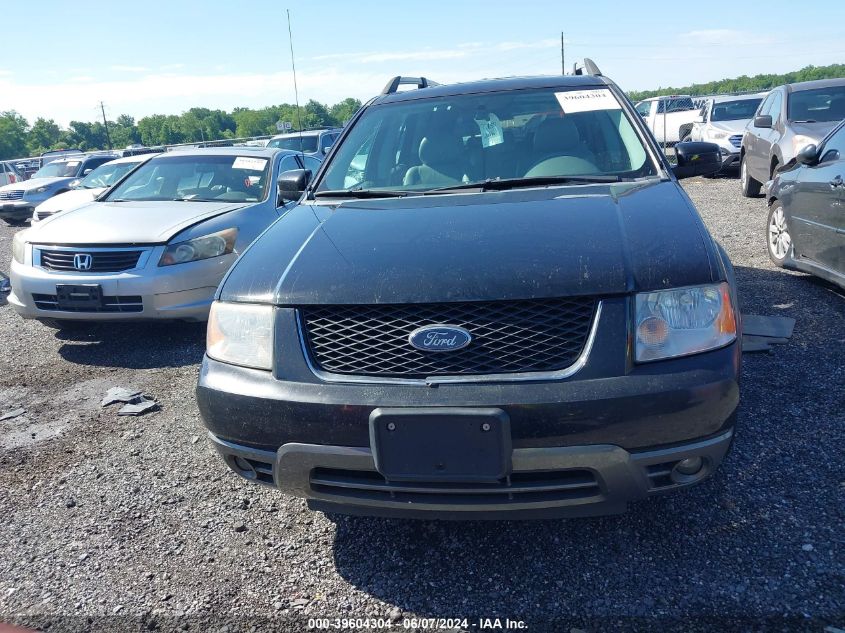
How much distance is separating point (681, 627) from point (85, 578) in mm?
2148

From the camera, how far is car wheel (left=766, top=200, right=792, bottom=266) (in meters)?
6.23

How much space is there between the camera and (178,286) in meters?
5.03

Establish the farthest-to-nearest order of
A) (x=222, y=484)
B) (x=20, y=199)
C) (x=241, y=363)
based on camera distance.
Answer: (x=20, y=199) → (x=222, y=484) → (x=241, y=363)

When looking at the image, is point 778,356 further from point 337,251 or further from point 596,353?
point 337,251

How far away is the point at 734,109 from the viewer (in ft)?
49.6

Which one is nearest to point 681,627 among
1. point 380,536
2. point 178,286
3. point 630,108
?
point 380,536

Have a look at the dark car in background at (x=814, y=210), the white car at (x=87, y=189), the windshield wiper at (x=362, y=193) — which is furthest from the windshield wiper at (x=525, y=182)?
the white car at (x=87, y=189)

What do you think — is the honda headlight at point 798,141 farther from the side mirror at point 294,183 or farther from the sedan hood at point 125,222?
the side mirror at point 294,183

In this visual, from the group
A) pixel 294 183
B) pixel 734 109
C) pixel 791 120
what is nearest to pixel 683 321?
Result: pixel 294 183

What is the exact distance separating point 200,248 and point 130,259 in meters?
0.51

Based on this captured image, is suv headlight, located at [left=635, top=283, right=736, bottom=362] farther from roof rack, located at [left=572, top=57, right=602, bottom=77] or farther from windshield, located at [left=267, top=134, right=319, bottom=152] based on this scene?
windshield, located at [left=267, top=134, right=319, bottom=152]

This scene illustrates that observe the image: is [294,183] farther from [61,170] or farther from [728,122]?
[61,170]

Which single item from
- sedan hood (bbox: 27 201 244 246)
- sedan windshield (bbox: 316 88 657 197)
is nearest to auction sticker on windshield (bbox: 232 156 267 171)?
sedan hood (bbox: 27 201 244 246)

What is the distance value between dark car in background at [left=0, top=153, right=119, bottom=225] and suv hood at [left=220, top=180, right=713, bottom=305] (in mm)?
13812
